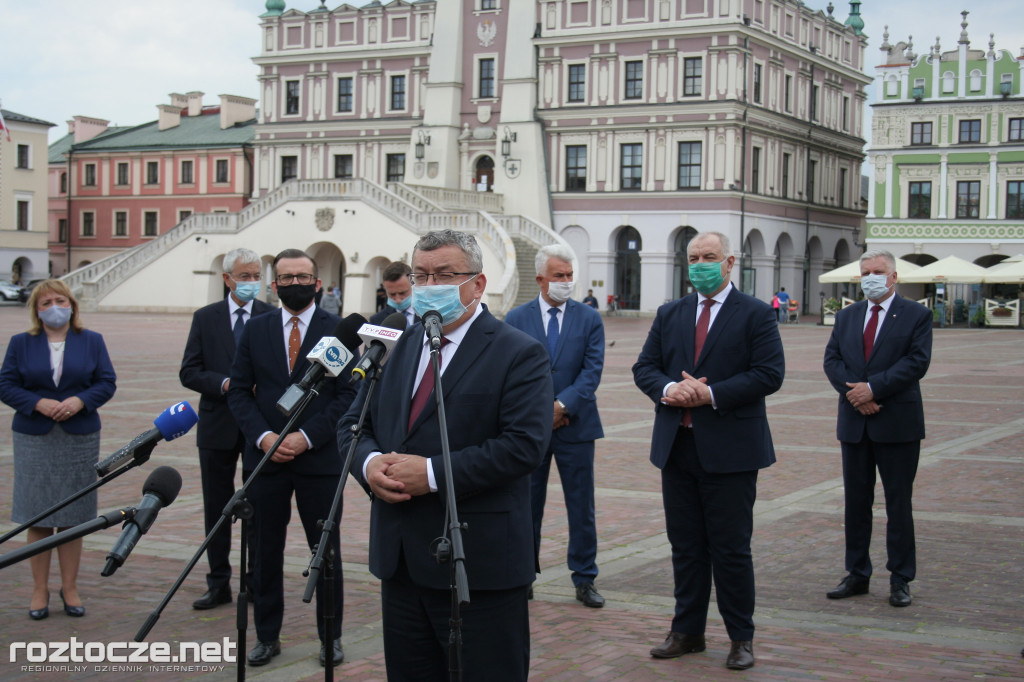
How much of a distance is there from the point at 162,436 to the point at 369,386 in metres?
0.76

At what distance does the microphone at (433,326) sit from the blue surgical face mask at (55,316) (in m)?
3.86

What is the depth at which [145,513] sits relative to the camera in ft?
11.2

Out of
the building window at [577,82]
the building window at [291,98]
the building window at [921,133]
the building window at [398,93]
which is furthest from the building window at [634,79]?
the building window at [291,98]

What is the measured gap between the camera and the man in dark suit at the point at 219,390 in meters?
7.15

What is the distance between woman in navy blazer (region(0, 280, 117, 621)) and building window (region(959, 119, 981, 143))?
56330 millimetres

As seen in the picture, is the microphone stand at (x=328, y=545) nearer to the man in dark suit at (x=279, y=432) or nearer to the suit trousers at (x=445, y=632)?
the suit trousers at (x=445, y=632)

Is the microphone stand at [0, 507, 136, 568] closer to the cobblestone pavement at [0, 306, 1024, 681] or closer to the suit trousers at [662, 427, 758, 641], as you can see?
the cobblestone pavement at [0, 306, 1024, 681]

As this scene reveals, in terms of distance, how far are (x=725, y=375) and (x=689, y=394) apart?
306 millimetres

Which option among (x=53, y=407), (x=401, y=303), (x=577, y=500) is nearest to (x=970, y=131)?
(x=401, y=303)

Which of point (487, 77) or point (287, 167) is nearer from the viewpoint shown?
point (487, 77)

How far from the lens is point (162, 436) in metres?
4.13

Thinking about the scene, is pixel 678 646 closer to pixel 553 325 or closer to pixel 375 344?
pixel 553 325

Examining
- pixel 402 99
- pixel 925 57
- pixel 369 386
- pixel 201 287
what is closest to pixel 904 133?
pixel 925 57

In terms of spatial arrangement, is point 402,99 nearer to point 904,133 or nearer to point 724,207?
point 724,207
